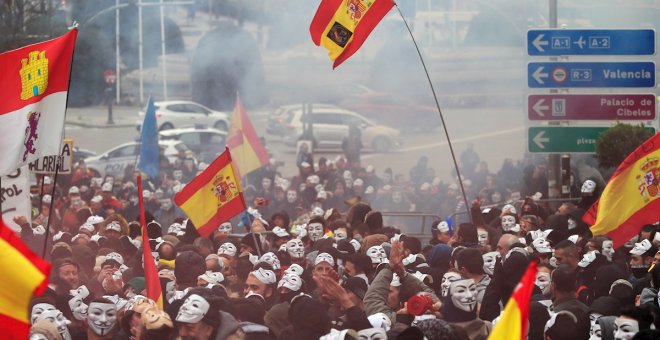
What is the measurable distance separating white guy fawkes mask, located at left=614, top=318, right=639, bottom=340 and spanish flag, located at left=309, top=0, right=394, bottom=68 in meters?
5.78

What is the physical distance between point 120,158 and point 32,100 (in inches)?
638

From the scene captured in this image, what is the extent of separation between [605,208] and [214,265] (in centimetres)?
269

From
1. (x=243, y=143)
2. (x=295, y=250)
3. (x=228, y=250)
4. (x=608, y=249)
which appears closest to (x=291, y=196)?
(x=243, y=143)

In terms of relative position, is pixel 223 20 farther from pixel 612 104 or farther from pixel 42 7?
pixel 612 104

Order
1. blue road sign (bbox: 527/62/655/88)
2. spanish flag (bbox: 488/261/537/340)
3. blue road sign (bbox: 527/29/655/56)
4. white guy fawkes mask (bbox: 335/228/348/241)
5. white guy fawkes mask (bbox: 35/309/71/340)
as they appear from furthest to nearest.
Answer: blue road sign (bbox: 527/62/655/88) < blue road sign (bbox: 527/29/655/56) < white guy fawkes mask (bbox: 335/228/348/241) < white guy fawkes mask (bbox: 35/309/71/340) < spanish flag (bbox: 488/261/537/340)

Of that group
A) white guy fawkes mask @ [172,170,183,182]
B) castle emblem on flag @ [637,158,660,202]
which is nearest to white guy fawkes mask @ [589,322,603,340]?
castle emblem on flag @ [637,158,660,202]

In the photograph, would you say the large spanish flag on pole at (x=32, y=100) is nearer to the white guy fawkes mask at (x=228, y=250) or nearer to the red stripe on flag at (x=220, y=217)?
the white guy fawkes mask at (x=228, y=250)

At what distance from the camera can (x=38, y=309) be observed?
7516mm

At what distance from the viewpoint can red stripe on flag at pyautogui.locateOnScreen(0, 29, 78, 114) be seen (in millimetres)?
9320

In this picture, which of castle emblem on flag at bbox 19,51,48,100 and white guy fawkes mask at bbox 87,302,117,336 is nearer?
white guy fawkes mask at bbox 87,302,117,336

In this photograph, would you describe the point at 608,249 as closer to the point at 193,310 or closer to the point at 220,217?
the point at 220,217

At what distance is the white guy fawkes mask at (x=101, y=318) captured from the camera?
748 cm

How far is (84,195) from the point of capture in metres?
19.0

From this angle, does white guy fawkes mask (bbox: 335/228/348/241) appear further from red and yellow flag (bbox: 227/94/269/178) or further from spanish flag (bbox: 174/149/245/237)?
red and yellow flag (bbox: 227/94/269/178)
